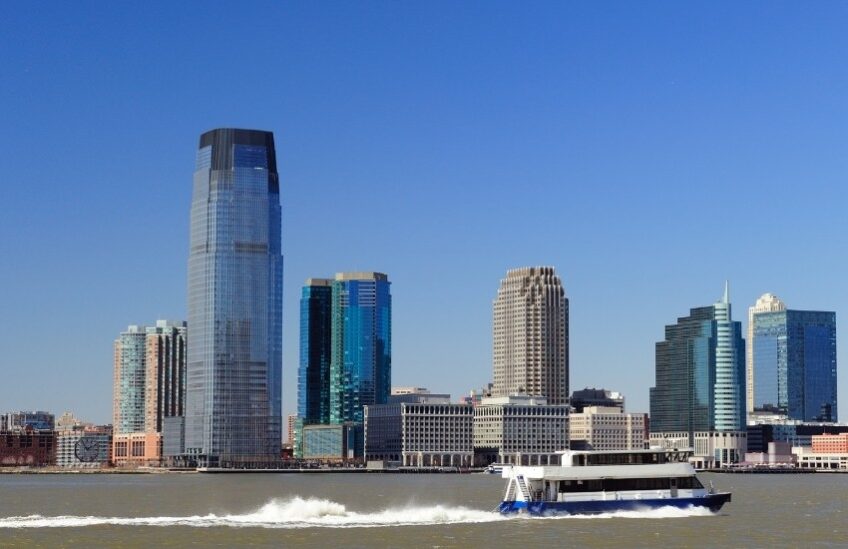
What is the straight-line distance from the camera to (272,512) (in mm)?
129000

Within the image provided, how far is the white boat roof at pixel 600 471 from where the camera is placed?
411 ft

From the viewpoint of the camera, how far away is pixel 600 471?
126m

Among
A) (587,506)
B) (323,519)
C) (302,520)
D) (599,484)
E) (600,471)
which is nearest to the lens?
(302,520)

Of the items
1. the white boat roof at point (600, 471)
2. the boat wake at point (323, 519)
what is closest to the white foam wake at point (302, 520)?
the boat wake at point (323, 519)

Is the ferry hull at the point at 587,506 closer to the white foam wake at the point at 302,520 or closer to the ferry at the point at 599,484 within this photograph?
the ferry at the point at 599,484

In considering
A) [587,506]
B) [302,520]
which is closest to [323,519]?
[302,520]

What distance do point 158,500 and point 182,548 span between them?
97.3 metres

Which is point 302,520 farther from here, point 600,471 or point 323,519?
point 600,471

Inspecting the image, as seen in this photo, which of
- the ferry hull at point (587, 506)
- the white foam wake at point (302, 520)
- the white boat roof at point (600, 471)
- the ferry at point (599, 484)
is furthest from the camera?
the ferry at point (599, 484)

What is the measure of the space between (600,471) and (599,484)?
1263 millimetres

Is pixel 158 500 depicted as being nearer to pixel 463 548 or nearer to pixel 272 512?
pixel 272 512

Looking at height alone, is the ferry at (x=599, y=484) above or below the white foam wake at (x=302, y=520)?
above

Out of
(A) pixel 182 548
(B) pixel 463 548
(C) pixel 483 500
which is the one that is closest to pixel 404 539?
(B) pixel 463 548

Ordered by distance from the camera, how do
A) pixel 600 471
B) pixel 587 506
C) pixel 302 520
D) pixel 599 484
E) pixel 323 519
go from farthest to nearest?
pixel 599 484 < pixel 587 506 < pixel 600 471 < pixel 323 519 < pixel 302 520
